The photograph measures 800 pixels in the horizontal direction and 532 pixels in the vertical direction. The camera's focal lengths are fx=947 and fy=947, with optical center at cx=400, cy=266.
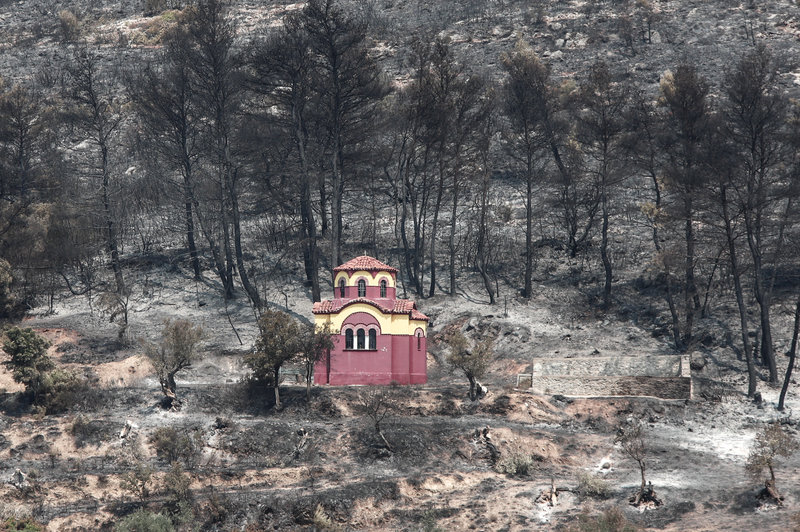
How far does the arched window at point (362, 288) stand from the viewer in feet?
165

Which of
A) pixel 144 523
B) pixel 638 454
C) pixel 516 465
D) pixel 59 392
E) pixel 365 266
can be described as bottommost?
pixel 144 523

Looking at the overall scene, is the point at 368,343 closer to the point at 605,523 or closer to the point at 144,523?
the point at 144,523

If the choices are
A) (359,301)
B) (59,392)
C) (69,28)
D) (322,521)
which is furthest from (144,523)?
(69,28)

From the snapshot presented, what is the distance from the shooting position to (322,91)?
60.0 metres

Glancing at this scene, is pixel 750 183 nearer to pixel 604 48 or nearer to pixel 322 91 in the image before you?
pixel 322 91

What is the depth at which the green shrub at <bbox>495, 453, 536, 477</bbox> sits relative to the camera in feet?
129

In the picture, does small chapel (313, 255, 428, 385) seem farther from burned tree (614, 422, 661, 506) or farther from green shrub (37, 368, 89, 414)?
burned tree (614, 422, 661, 506)

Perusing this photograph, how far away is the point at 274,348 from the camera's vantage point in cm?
4478

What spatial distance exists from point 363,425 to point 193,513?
30.5 ft

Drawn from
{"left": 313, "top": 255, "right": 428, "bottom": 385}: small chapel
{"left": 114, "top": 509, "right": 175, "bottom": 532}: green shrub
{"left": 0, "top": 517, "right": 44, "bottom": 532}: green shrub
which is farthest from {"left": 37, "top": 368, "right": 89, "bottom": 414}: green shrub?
{"left": 313, "top": 255, "right": 428, "bottom": 385}: small chapel

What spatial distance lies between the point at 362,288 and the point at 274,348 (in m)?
7.36

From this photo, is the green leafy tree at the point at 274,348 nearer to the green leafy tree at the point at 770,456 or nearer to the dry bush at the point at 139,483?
the dry bush at the point at 139,483

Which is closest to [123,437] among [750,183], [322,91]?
[322,91]

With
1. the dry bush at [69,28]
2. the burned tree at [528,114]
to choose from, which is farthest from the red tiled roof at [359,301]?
the dry bush at [69,28]
